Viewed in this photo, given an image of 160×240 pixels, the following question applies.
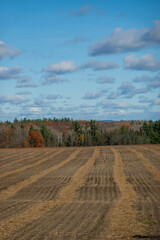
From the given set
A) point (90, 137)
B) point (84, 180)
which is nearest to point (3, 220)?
point (84, 180)

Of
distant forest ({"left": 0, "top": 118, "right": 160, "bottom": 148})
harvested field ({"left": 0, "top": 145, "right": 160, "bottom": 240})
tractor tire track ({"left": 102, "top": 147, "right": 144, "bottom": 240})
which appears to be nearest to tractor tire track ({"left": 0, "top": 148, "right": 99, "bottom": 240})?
harvested field ({"left": 0, "top": 145, "right": 160, "bottom": 240})

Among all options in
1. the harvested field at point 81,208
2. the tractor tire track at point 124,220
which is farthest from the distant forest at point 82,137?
the tractor tire track at point 124,220

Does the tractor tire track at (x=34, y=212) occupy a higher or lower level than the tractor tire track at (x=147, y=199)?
lower

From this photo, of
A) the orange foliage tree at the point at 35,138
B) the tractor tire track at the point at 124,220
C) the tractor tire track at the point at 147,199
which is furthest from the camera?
the orange foliage tree at the point at 35,138

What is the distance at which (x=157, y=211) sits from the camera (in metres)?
8.79

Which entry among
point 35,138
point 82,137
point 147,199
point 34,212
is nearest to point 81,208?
point 34,212

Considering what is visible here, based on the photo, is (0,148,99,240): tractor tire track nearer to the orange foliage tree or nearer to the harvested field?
the harvested field

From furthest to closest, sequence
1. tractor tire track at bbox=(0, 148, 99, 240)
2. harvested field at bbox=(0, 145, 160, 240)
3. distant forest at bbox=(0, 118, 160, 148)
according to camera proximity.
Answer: distant forest at bbox=(0, 118, 160, 148) < tractor tire track at bbox=(0, 148, 99, 240) < harvested field at bbox=(0, 145, 160, 240)

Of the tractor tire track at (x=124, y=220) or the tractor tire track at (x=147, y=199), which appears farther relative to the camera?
the tractor tire track at (x=147, y=199)

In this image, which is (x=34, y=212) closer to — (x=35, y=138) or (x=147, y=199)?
(x=147, y=199)

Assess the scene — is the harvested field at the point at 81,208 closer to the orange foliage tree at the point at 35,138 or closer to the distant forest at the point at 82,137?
the distant forest at the point at 82,137

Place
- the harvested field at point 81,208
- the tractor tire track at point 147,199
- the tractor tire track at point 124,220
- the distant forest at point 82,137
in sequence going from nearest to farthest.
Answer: the tractor tire track at point 124,220 → the harvested field at point 81,208 → the tractor tire track at point 147,199 → the distant forest at point 82,137

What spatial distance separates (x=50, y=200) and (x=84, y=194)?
5.12 ft

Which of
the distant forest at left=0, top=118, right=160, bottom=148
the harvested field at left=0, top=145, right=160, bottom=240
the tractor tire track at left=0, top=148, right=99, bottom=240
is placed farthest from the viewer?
the distant forest at left=0, top=118, right=160, bottom=148
